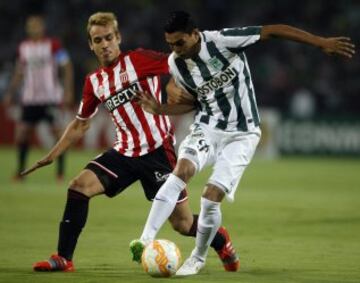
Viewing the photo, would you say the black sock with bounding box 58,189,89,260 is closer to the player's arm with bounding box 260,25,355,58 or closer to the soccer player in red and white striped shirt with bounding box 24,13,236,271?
the soccer player in red and white striped shirt with bounding box 24,13,236,271

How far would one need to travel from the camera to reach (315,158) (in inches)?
836

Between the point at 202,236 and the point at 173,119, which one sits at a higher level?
the point at 202,236

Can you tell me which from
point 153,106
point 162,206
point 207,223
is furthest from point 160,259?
point 153,106

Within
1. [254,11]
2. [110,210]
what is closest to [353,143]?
[254,11]

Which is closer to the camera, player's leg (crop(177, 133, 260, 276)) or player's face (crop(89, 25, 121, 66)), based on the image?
player's leg (crop(177, 133, 260, 276))

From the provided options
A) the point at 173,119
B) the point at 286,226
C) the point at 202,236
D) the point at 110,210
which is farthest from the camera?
the point at 173,119

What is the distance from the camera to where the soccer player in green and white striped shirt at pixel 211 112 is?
22.2 feet

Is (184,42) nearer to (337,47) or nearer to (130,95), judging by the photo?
(130,95)

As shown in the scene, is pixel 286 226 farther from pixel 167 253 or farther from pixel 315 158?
pixel 315 158

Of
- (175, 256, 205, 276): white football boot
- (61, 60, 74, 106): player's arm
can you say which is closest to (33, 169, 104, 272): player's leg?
(175, 256, 205, 276): white football boot

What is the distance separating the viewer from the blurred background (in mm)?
21219

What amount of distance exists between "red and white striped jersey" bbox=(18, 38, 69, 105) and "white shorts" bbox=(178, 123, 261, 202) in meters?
8.20

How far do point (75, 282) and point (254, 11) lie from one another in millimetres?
16313

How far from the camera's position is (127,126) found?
736 centimetres
